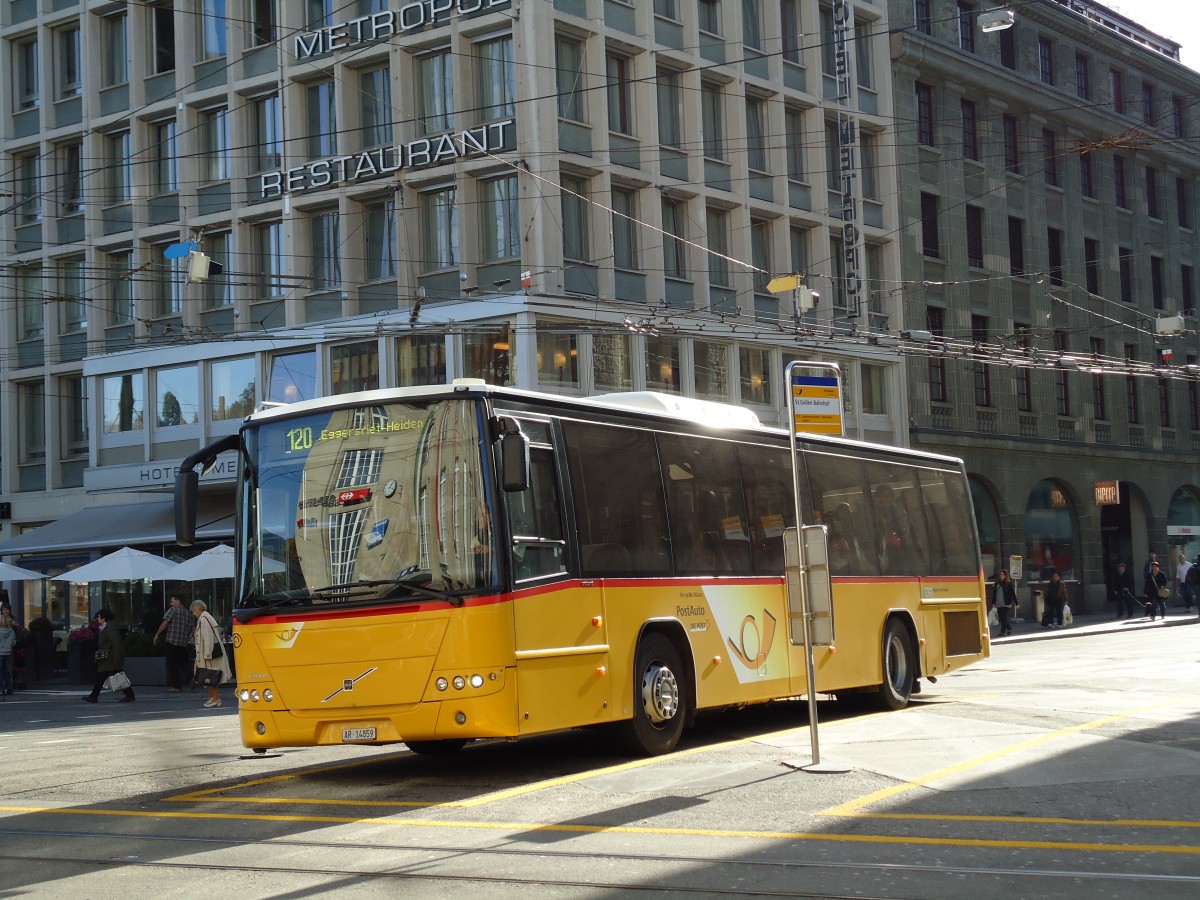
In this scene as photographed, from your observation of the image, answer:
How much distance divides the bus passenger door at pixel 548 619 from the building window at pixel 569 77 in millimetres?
23100

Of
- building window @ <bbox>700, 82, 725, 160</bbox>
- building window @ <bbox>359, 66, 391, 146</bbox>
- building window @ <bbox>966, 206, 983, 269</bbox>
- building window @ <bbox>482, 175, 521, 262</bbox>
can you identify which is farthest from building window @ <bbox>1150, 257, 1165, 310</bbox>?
building window @ <bbox>359, 66, 391, 146</bbox>

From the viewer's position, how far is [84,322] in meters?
42.2

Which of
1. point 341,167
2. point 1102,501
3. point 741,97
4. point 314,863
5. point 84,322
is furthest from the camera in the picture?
point 1102,501

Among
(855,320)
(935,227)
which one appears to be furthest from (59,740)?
(935,227)

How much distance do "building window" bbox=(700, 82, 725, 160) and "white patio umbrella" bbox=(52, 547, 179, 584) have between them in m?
16.1

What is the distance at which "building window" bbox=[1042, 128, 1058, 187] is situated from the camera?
5012cm

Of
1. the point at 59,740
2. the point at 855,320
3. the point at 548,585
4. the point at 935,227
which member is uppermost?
the point at 935,227

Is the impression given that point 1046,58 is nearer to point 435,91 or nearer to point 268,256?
point 435,91

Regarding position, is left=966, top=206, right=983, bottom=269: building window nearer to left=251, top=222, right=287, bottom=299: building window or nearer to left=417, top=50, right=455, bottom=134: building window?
left=417, top=50, right=455, bottom=134: building window

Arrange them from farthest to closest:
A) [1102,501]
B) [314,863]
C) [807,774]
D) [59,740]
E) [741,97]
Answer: [1102,501] < [741,97] < [59,740] < [807,774] < [314,863]

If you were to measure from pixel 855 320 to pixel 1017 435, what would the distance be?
794cm

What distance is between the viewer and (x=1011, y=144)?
160 ft

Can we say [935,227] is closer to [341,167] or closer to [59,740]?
[341,167]

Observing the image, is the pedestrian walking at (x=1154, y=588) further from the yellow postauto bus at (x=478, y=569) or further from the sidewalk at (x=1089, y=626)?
the yellow postauto bus at (x=478, y=569)
